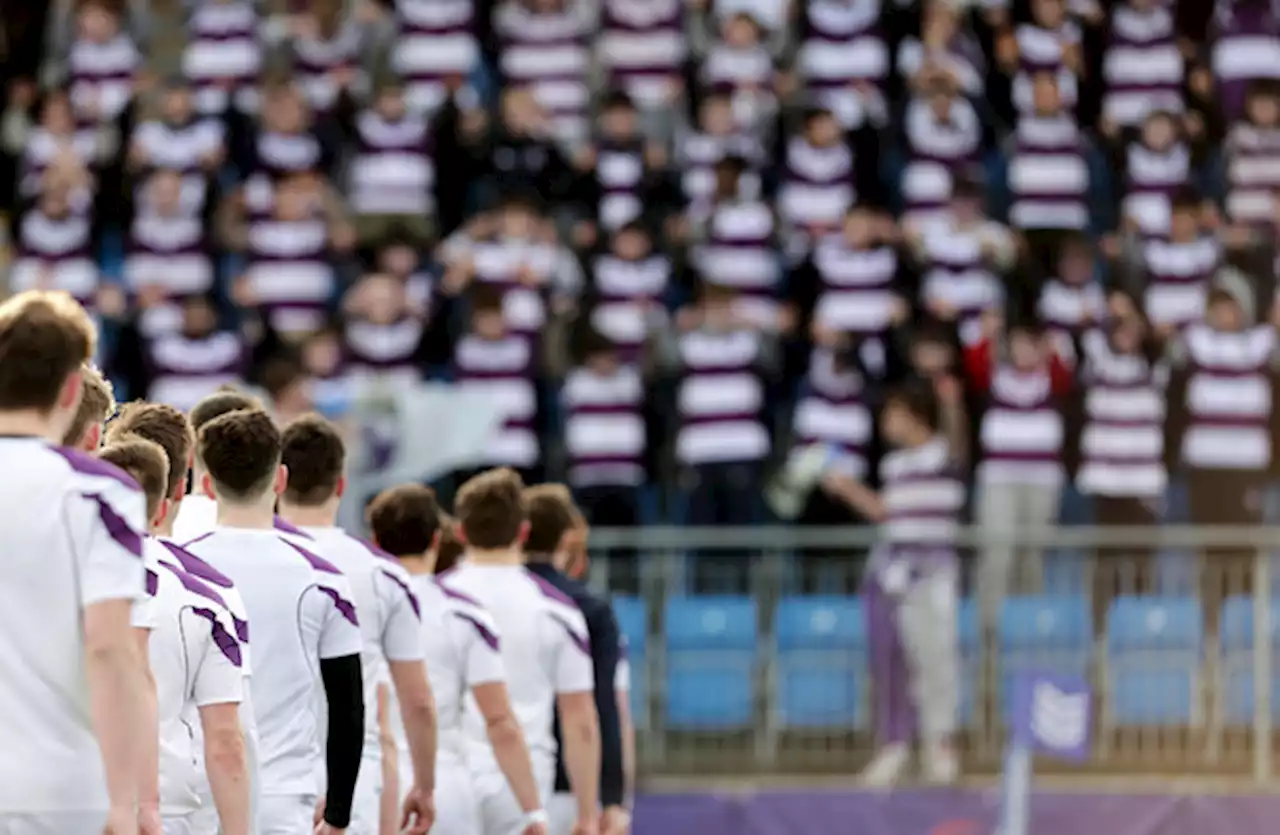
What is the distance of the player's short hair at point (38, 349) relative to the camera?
6309mm

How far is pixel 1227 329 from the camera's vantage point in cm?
1920

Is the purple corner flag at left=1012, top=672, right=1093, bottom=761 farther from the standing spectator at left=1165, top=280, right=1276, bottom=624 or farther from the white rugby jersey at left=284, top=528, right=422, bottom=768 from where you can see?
the white rugby jersey at left=284, top=528, right=422, bottom=768

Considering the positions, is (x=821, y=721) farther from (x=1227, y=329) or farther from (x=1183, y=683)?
(x=1227, y=329)

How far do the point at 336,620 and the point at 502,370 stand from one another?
10.6m

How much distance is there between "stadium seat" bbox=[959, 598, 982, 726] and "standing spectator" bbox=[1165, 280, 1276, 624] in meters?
2.72

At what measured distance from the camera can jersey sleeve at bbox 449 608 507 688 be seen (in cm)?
1033

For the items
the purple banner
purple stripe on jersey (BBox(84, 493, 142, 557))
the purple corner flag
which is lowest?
the purple banner

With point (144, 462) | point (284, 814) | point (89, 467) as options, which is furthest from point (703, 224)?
point (89, 467)

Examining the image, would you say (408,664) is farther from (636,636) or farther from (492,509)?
(636,636)

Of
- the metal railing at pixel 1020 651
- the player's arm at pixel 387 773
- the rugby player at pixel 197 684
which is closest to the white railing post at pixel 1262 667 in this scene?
the metal railing at pixel 1020 651

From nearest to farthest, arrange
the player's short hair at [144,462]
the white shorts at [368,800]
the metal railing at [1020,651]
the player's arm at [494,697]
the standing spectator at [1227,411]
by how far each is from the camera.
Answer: the player's short hair at [144,462]
the white shorts at [368,800]
the player's arm at [494,697]
the metal railing at [1020,651]
the standing spectator at [1227,411]

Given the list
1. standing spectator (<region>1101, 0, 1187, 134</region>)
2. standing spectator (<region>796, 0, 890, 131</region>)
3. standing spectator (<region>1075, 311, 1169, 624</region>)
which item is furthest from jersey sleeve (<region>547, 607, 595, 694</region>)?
standing spectator (<region>1101, 0, 1187, 134</region>)

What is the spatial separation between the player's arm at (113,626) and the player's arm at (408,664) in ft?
9.49

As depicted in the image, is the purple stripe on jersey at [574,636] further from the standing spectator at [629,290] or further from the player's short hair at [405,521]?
the standing spectator at [629,290]
